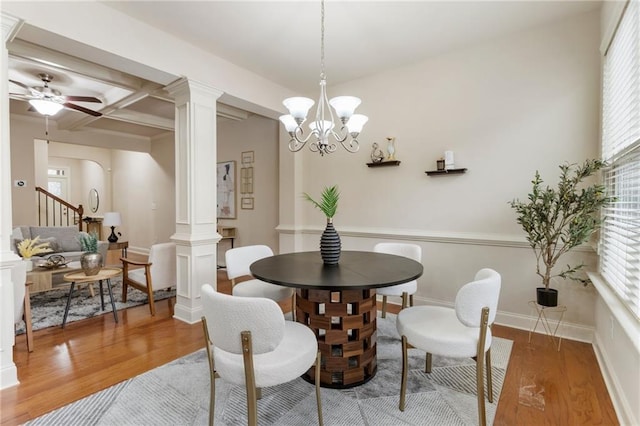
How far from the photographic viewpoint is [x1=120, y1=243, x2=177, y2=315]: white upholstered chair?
3.37 metres

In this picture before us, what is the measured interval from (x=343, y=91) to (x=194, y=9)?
81.6 inches

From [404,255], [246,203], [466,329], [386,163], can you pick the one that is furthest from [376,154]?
[246,203]

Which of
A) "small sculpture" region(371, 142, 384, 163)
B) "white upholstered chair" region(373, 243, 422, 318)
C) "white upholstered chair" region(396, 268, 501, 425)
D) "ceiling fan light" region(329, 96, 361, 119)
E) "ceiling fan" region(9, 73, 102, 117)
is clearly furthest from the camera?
"small sculpture" region(371, 142, 384, 163)

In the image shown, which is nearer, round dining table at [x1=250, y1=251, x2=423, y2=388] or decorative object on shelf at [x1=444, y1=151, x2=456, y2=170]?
round dining table at [x1=250, y1=251, x2=423, y2=388]

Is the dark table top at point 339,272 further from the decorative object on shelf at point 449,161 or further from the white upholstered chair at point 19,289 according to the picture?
the white upholstered chair at point 19,289

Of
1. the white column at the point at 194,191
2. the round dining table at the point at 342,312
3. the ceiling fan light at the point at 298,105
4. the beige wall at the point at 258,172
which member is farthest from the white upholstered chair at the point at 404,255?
the beige wall at the point at 258,172

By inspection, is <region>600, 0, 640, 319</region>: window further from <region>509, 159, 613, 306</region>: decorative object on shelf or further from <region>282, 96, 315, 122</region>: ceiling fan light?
<region>282, 96, 315, 122</region>: ceiling fan light

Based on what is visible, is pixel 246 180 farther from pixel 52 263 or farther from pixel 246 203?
pixel 52 263

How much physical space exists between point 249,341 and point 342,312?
2.66 feet

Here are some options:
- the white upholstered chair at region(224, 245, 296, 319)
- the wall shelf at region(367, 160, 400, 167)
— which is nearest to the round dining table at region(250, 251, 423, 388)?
the white upholstered chair at region(224, 245, 296, 319)

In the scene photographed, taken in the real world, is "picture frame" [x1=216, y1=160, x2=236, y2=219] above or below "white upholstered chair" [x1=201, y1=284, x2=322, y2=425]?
above

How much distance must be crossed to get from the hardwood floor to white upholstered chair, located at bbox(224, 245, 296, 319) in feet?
2.19

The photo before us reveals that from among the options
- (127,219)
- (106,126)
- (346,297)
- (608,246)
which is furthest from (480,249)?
(127,219)

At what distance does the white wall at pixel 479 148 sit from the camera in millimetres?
2768
